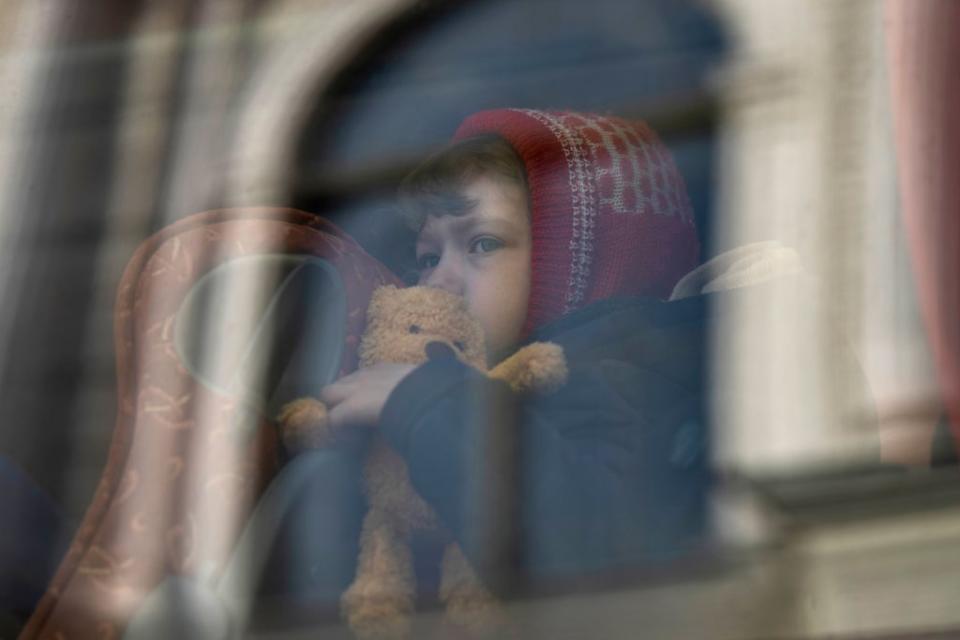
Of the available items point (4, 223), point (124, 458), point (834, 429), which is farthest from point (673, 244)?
point (4, 223)

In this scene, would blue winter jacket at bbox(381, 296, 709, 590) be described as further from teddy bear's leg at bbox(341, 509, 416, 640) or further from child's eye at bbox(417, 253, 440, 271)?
child's eye at bbox(417, 253, 440, 271)

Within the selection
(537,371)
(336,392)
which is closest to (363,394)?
(336,392)

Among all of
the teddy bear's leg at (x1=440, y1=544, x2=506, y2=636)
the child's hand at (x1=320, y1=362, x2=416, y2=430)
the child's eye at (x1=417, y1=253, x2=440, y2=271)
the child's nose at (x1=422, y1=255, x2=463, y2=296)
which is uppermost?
the child's eye at (x1=417, y1=253, x2=440, y2=271)

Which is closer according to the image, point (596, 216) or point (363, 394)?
point (363, 394)

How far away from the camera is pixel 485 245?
1904mm

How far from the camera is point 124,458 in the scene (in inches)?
68.1

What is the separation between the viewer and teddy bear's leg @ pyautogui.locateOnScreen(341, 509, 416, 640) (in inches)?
62.2

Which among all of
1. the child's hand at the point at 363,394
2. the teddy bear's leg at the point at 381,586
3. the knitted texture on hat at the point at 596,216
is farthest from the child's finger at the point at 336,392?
the knitted texture on hat at the point at 596,216

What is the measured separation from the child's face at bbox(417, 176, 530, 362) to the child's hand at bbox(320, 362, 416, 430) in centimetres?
18

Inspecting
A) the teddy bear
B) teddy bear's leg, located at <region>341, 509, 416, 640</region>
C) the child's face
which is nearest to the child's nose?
the child's face

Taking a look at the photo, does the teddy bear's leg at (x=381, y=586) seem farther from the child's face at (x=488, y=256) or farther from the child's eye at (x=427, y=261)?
the child's eye at (x=427, y=261)

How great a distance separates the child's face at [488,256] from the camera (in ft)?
6.02

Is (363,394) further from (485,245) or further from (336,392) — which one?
(485,245)

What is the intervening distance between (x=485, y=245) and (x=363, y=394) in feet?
1.11
